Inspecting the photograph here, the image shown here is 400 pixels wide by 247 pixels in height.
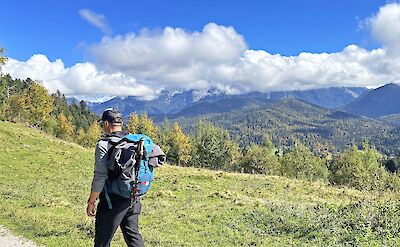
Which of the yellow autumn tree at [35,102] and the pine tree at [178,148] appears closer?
the yellow autumn tree at [35,102]

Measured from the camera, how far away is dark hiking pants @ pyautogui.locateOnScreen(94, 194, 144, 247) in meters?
7.04

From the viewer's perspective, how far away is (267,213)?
53.6 ft

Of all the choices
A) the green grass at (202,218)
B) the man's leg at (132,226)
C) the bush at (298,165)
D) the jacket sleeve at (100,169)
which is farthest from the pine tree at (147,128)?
the jacket sleeve at (100,169)

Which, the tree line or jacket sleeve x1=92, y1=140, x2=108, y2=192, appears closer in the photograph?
jacket sleeve x1=92, y1=140, x2=108, y2=192

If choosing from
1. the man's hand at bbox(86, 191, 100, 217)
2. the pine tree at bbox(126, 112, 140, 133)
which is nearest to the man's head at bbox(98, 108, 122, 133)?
the man's hand at bbox(86, 191, 100, 217)

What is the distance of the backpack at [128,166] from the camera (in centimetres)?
685

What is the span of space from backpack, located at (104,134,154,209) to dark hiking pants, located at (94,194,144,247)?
0.13 metres

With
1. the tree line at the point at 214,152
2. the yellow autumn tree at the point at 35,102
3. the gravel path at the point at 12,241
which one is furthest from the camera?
the tree line at the point at 214,152

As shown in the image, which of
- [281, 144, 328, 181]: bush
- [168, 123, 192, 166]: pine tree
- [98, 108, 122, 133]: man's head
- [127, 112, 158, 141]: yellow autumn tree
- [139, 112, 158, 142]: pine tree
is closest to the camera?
[98, 108, 122, 133]: man's head

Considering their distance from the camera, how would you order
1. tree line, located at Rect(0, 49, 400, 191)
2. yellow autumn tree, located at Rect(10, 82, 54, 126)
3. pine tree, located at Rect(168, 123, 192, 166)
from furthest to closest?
pine tree, located at Rect(168, 123, 192, 166), tree line, located at Rect(0, 49, 400, 191), yellow autumn tree, located at Rect(10, 82, 54, 126)

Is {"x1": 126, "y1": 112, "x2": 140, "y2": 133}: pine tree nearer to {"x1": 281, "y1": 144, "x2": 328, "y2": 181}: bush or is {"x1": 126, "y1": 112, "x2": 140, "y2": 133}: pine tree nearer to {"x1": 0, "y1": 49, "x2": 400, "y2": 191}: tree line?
{"x1": 0, "y1": 49, "x2": 400, "y2": 191}: tree line

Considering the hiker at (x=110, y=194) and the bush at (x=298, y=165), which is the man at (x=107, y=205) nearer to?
the hiker at (x=110, y=194)

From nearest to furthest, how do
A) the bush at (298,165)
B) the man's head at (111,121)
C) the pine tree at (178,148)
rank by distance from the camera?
the man's head at (111,121), the pine tree at (178,148), the bush at (298,165)

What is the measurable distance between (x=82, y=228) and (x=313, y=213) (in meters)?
9.10
